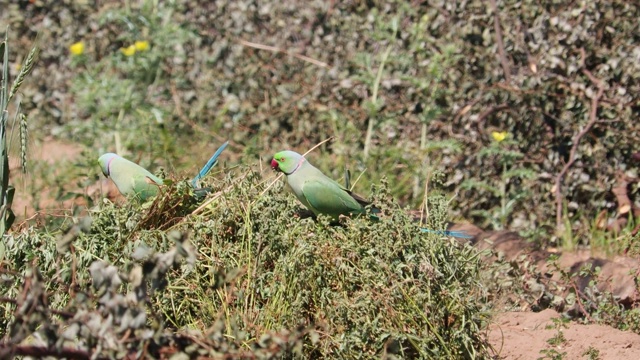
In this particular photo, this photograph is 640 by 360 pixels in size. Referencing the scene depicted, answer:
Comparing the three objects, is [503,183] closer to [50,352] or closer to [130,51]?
[130,51]

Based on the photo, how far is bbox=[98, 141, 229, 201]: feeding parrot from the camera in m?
3.83

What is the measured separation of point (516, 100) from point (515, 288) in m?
1.82

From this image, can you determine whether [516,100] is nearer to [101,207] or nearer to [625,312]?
[625,312]

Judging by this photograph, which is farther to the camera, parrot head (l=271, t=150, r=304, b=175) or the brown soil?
parrot head (l=271, t=150, r=304, b=175)

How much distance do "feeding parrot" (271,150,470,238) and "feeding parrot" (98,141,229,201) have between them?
1.01 ft

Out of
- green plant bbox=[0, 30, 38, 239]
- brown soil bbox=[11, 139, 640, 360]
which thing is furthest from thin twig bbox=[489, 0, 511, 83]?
green plant bbox=[0, 30, 38, 239]

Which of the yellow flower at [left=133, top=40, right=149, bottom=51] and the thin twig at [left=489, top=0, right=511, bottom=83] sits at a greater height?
the thin twig at [left=489, top=0, right=511, bottom=83]

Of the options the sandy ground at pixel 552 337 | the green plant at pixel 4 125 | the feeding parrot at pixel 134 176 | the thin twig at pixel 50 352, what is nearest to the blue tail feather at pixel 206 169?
the feeding parrot at pixel 134 176

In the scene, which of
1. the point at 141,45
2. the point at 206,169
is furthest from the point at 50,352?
the point at 141,45

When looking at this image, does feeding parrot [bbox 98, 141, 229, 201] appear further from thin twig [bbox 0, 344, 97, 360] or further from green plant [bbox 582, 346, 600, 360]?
green plant [bbox 582, 346, 600, 360]

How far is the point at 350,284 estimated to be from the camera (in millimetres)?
3129

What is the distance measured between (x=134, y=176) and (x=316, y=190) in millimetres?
870

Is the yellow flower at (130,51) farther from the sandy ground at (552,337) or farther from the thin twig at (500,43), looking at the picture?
the sandy ground at (552,337)

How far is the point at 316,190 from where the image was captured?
363 centimetres
